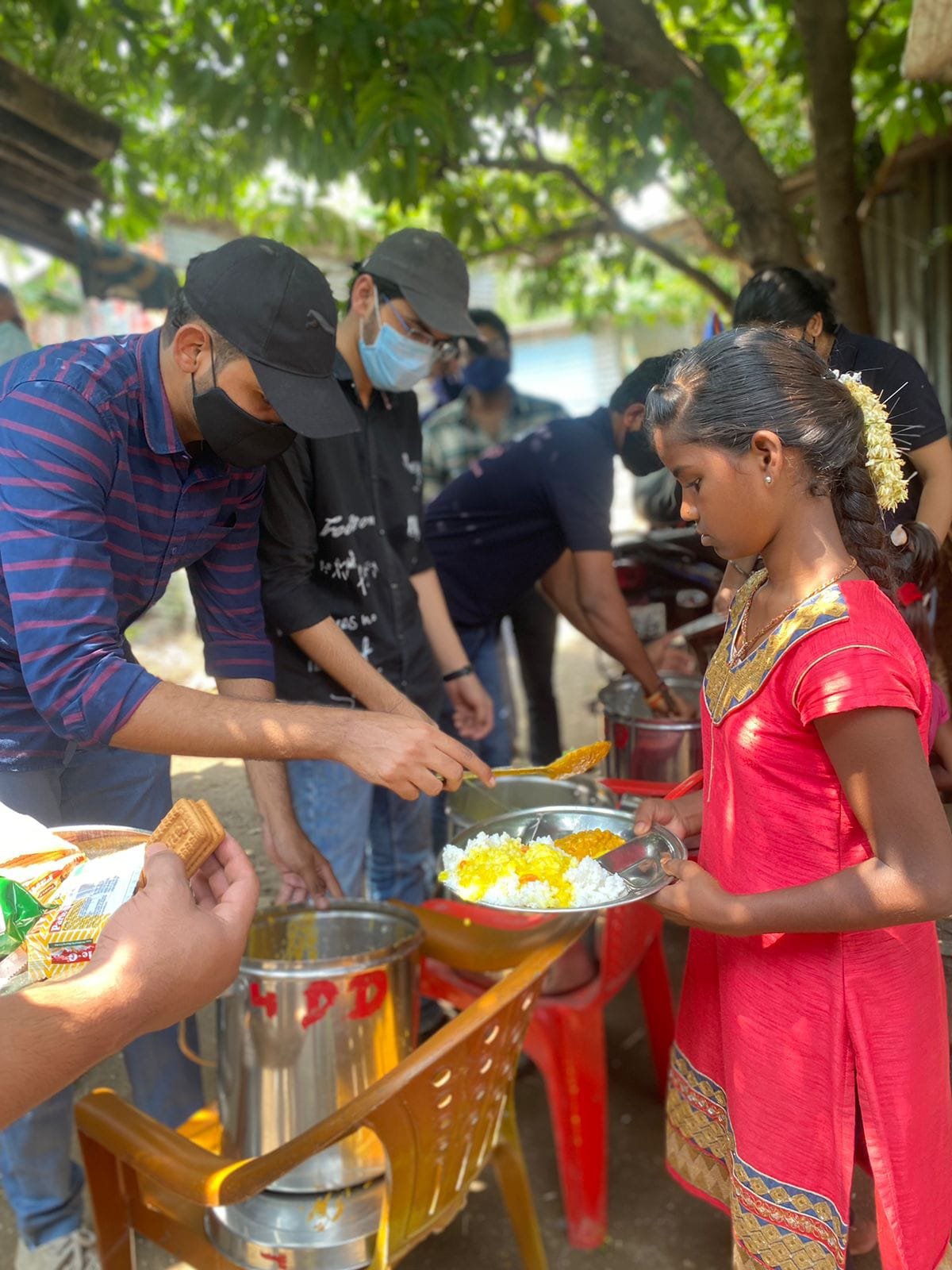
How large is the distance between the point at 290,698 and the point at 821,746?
1661 millimetres

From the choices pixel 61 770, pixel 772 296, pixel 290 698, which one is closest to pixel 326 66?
pixel 772 296

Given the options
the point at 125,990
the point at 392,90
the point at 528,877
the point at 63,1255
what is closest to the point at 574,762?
the point at 528,877

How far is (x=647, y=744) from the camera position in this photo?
3031 millimetres

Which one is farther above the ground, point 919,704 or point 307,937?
point 919,704

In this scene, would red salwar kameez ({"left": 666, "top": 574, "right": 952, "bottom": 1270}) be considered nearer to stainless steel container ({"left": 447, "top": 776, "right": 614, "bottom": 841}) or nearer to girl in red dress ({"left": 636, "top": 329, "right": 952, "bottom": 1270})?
girl in red dress ({"left": 636, "top": 329, "right": 952, "bottom": 1270})

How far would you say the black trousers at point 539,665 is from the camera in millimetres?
5059

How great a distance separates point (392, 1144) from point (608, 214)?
4.77m

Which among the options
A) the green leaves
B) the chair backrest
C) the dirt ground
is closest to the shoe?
the dirt ground

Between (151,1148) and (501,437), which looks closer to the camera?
(151,1148)

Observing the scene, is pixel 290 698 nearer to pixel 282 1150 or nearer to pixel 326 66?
pixel 282 1150

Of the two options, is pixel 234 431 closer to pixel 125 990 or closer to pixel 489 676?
pixel 125 990

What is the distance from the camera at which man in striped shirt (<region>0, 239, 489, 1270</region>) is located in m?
1.70

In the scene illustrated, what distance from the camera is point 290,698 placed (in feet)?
9.19

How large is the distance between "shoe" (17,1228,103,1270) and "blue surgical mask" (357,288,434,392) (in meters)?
2.26
